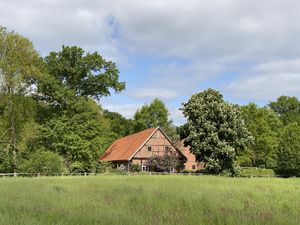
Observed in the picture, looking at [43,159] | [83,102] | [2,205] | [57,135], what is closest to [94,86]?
[83,102]

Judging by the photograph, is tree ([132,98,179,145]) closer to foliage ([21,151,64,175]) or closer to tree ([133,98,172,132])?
tree ([133,98,172,132])

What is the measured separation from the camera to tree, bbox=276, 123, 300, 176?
6850cm

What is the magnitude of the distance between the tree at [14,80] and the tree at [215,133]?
21.9 m

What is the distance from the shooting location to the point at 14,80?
5681cm

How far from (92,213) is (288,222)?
582 cm

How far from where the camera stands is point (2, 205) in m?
15.8

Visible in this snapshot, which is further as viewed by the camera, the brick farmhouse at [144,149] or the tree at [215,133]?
the brick farmhouse at [144,149]

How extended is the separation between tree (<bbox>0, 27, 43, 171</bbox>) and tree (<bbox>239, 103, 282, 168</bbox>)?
135ft

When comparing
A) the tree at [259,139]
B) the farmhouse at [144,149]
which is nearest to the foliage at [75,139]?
the farmhouse at [144,149]

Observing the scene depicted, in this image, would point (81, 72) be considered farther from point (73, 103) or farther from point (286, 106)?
point (286, 106)

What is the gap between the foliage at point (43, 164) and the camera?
5535 cm

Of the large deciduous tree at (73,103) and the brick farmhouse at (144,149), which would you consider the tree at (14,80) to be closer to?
the large deciduous tree at (73,103)

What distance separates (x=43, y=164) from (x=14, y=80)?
1092cm

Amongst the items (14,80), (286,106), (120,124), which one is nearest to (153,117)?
(120,124)
